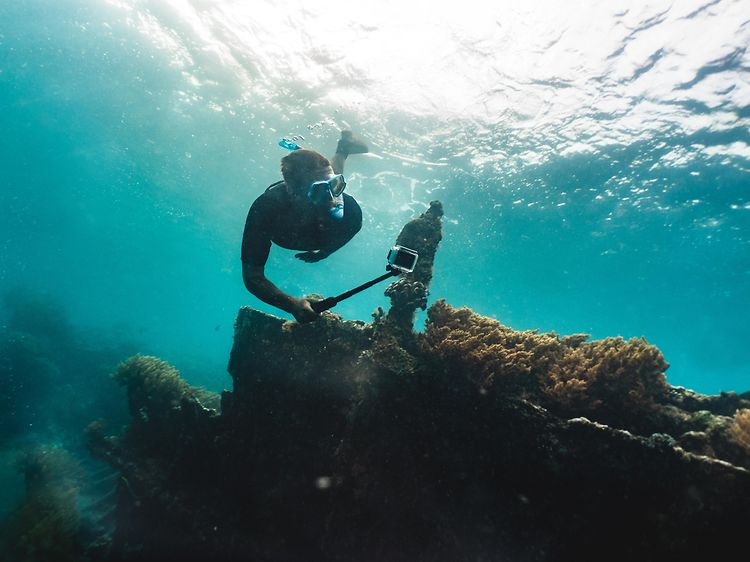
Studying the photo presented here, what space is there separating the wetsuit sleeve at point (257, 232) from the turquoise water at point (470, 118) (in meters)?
11.7

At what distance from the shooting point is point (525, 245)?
29.5 metres

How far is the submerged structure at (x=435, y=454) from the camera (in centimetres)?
336

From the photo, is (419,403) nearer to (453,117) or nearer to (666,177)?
(453,117)

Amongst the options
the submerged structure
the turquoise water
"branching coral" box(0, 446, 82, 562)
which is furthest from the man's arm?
the turquoise water

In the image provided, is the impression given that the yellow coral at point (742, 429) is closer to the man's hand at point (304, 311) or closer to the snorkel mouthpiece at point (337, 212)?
the man's hand at point (304, 311)

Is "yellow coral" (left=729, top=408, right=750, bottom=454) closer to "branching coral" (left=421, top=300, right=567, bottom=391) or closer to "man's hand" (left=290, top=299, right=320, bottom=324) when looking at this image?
"branching coral" (left=421, top=300, right=567, bottom=391)

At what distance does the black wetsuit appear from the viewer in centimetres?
332

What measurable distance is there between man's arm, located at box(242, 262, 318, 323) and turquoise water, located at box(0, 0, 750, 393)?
40.0 ft

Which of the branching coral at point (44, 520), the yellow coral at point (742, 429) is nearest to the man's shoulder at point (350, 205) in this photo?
the yellow coral at point (742, 429)

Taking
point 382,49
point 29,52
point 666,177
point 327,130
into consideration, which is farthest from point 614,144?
point 29,52

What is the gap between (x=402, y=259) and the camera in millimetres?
3262

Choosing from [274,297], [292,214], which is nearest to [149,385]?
[274,297]

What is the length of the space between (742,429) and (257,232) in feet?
19.3

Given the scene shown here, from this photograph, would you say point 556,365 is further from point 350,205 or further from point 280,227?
point 280,227
